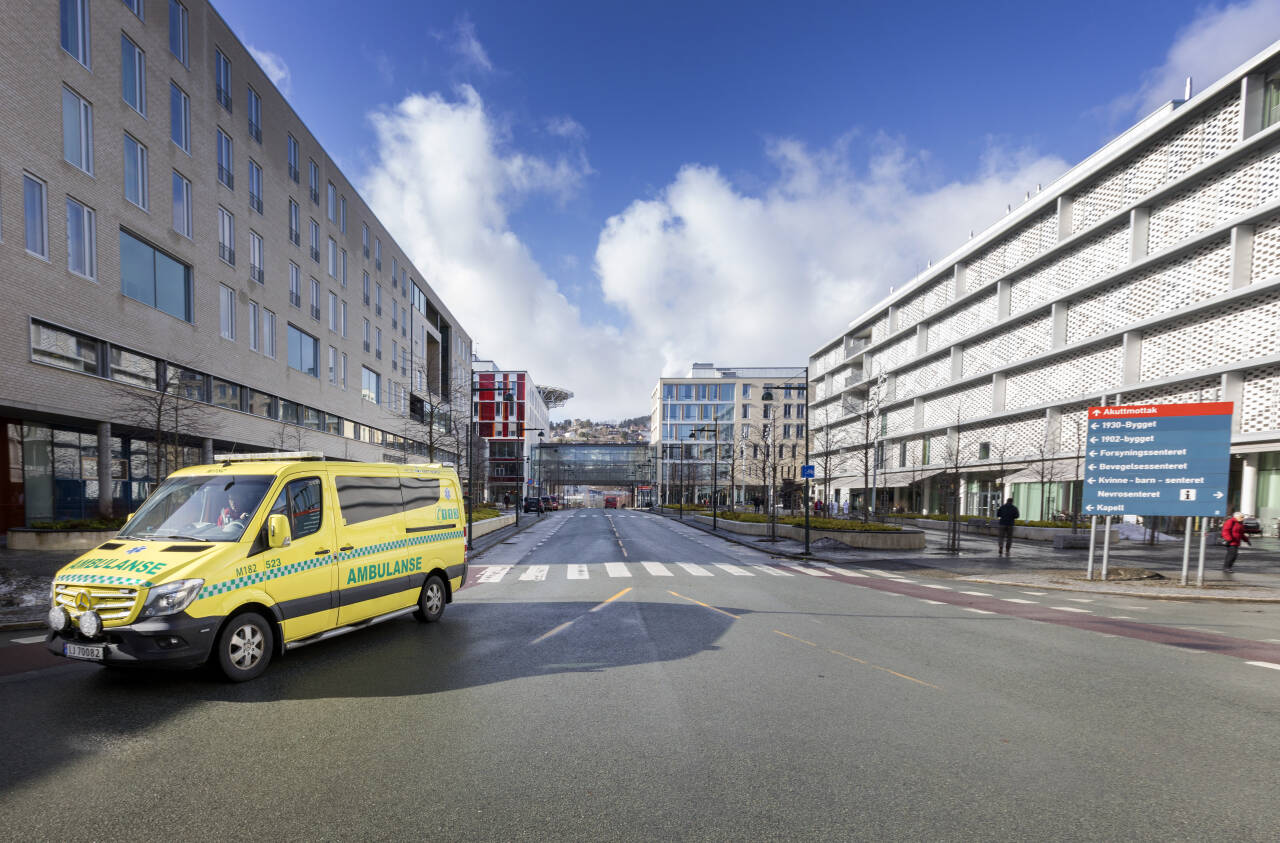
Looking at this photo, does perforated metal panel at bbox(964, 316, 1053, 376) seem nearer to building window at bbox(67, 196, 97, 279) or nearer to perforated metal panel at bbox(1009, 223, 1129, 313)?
perforated metal panel at bbox(1009, 223, 1129, 313)

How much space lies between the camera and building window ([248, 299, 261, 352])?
3088cm

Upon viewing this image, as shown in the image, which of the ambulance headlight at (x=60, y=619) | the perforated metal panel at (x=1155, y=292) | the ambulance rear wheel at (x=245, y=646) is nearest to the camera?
the ambulance headlight at (x=60, y=619)

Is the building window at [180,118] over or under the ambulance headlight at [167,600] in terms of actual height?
over

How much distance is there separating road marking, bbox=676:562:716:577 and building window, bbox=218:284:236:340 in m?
24.3

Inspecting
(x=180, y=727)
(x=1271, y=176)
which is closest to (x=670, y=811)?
(x=180, y=727)

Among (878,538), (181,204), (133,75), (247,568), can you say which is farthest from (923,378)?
(247,568)

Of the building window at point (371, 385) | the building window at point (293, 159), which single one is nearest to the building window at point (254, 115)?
the building window at point (293, 159)

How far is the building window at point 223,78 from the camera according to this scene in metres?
28.5

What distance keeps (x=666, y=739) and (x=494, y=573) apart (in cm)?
1205

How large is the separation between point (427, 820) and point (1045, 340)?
1947 inches

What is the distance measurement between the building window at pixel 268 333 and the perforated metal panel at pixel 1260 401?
47520 mm

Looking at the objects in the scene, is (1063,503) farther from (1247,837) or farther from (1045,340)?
(1247,837)

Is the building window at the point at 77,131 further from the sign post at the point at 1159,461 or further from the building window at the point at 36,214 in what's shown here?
the sign post at the point at 1159,461

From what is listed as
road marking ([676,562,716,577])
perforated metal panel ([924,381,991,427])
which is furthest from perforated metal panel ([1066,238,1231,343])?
road marking ([676,562,716,577])
